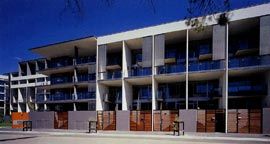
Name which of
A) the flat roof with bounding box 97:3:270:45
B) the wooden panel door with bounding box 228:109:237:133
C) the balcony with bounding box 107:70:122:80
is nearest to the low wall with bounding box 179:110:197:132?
the wooden panel door with bounding box 228:109:237:133

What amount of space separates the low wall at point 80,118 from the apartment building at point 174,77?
125 centimetres

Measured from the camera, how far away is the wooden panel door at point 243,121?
98.9ft

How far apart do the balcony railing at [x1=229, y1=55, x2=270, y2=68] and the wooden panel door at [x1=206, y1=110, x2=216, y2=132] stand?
16.6 ft

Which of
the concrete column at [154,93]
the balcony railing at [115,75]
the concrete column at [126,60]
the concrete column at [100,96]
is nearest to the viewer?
the concrete column at [154,93]

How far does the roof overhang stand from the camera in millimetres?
42947

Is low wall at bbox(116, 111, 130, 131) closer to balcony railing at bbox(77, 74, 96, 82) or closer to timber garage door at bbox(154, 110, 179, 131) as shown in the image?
timber garage door at bbox(154, 110, 179, 131)

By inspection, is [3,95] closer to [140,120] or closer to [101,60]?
[101,60]

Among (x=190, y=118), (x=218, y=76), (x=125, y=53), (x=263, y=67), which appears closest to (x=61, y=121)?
(x=125, y=53)

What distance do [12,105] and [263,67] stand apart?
7132cm

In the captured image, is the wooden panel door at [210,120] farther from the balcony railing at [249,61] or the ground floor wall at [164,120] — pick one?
the balcony railing at [249,61]

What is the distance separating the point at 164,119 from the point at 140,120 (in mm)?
3005

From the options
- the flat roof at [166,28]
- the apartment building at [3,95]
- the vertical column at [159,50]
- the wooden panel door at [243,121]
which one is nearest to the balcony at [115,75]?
the flat roof at [166,28]

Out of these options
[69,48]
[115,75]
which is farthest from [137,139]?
[69,48]

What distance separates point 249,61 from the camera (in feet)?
100
